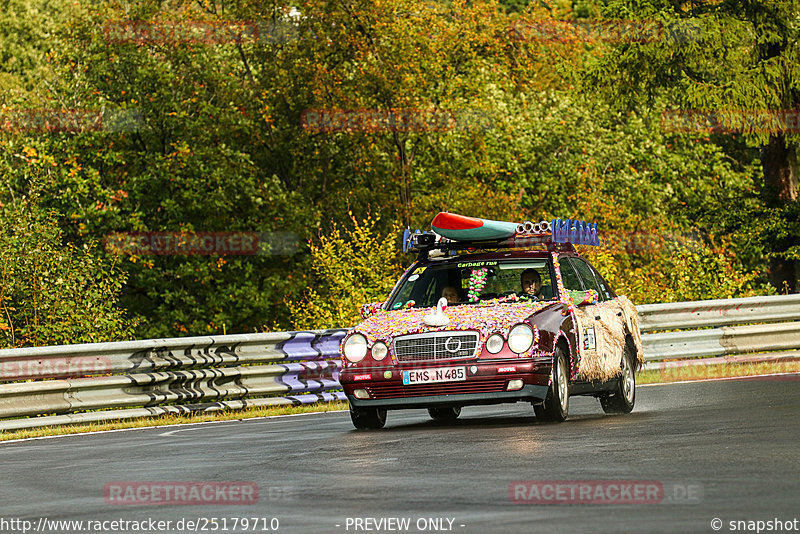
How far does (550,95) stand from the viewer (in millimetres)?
47969

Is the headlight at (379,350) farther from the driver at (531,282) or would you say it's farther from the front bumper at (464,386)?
the driver at (531,282)


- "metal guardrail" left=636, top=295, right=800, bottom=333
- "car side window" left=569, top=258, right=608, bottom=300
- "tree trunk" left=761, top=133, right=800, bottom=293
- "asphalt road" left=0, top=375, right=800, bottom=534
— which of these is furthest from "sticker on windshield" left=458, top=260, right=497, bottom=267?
"tree trunk" left=761, top=133, right=800, bottom=293

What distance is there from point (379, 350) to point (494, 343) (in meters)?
1.10

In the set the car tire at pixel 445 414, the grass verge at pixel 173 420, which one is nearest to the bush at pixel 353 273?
the grass verge at pixel 173 420

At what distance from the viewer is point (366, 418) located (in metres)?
13.6

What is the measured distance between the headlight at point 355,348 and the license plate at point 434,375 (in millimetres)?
496

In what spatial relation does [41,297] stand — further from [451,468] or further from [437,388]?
[451,468]

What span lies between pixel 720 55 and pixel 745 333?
938 centimetres

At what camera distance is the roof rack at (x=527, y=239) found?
47.8 feet

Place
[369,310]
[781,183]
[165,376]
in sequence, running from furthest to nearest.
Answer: [781,183]
[165,376]
[369,310]

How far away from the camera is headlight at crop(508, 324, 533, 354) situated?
42.0 feet

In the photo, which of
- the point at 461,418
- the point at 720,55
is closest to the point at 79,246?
the point at 720,55

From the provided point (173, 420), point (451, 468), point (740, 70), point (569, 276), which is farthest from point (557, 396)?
point (740, 70)

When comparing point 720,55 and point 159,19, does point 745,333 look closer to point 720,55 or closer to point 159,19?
point 720,55
